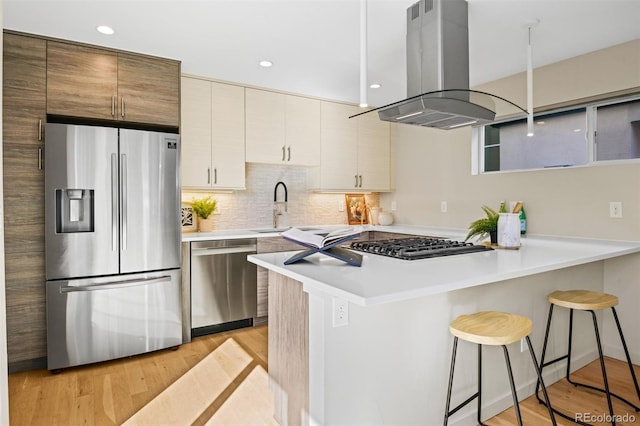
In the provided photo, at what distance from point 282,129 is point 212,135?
75 cm

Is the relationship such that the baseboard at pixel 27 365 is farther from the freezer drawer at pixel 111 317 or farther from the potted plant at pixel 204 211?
the potted plant at pixel 204 211

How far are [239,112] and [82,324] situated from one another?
87.4 inches

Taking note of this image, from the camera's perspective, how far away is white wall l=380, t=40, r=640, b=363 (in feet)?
9.25

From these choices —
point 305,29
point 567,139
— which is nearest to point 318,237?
point 305,29

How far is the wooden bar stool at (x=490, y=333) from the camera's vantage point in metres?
1.63

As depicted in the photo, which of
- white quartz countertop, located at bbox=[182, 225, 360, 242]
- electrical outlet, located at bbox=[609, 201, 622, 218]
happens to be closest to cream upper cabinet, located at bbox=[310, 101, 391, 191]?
white quartz countertop, located at bbox=[182, 225, 360, 242]

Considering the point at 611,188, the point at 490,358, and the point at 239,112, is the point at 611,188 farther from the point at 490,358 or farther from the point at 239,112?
the point at 239,112

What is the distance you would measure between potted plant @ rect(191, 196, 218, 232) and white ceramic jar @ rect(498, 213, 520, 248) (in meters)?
2.55

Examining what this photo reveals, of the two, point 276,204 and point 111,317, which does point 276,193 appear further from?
point 111,317

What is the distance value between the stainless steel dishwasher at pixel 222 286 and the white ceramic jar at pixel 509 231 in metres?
2.12

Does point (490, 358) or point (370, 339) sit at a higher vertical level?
point (370, 339)

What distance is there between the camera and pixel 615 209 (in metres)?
2.86

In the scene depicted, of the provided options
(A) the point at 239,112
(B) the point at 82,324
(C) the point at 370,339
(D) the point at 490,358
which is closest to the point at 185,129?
(A) the point at 239,112

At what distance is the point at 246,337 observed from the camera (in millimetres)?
3334
